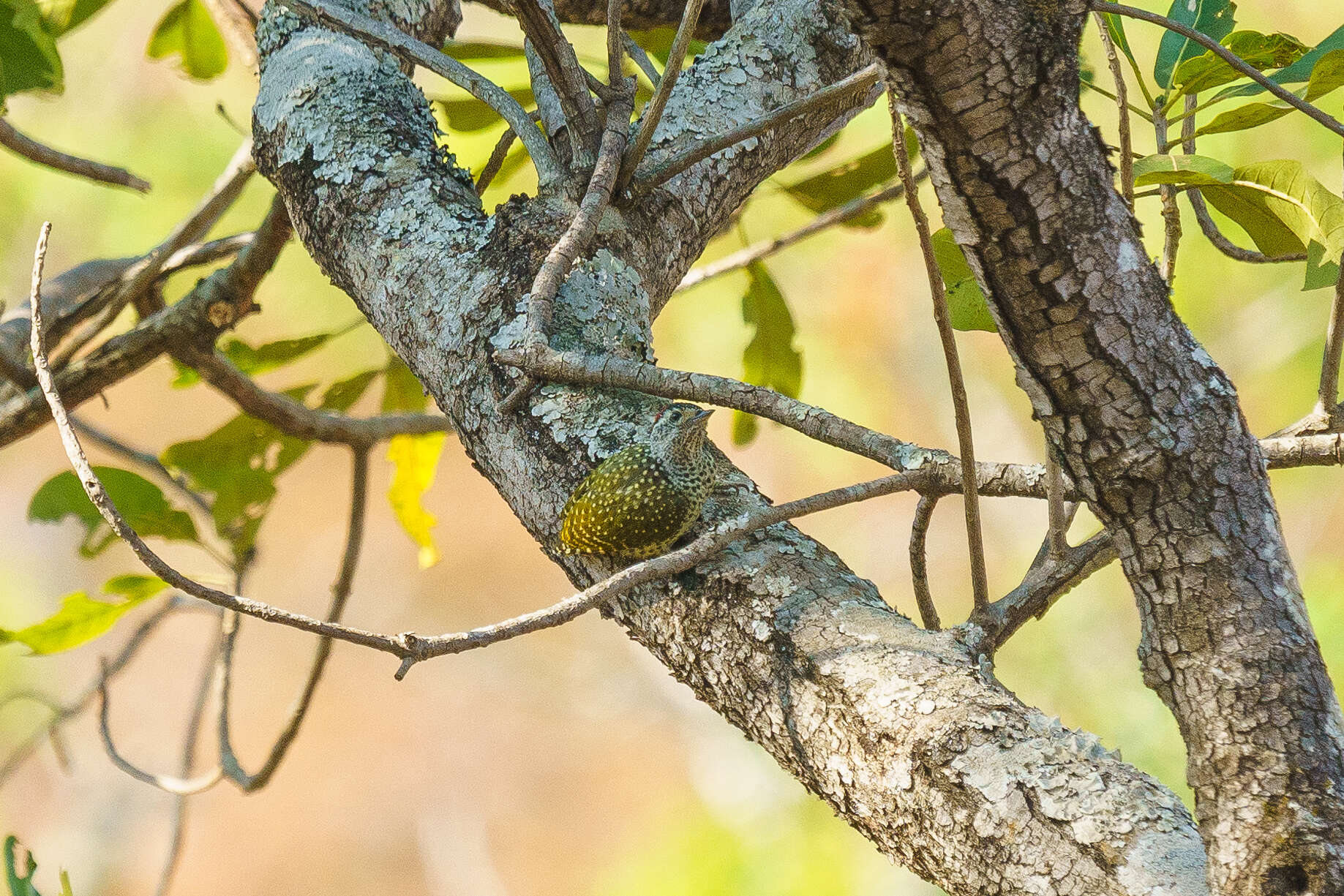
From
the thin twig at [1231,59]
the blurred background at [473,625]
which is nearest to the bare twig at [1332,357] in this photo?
the thin twig at [1231,59]

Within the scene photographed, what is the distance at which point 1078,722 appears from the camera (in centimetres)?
281

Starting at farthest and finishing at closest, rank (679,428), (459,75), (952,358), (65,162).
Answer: (65,162), (459,75), (679,428), (952,358)

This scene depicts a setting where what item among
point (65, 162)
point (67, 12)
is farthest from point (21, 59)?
point (67, 12)

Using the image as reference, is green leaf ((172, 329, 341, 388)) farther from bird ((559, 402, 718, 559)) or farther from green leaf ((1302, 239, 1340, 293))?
green leaf ((1302, 239, 1340, 293))

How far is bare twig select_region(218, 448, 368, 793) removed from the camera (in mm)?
1018

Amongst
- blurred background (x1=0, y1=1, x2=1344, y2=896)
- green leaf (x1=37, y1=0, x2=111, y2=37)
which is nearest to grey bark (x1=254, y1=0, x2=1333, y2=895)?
green leaf (x1=37, y1=0, x2=111, y2=37)

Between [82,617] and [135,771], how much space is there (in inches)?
5.9

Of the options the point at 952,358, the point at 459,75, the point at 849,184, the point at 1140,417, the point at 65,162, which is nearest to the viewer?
the point at 1140,417

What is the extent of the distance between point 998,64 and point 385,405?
1179mm

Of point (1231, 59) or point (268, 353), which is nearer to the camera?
point (1231, 59)

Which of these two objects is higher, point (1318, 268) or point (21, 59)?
point (21, 59)

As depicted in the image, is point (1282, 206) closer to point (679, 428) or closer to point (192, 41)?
point (679, 428)

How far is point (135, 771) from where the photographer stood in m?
0.92

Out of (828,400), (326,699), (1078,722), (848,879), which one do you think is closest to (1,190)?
(326,699)
